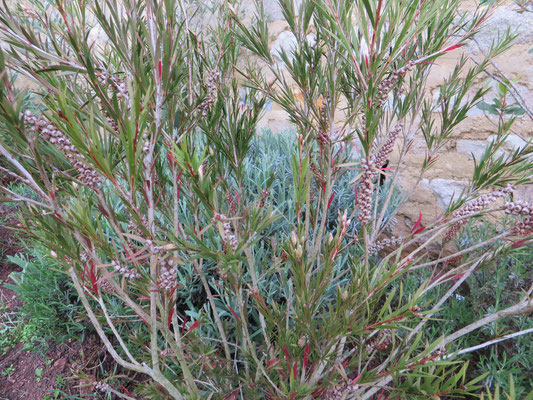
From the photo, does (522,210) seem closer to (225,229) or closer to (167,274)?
(225,229)

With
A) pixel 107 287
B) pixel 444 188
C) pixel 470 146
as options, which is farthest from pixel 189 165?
pixel 470 146

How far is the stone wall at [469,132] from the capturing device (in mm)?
1794

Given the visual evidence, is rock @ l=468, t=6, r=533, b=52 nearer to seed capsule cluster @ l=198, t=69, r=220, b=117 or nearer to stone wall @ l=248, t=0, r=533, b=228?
stone wall @ l=248, t=0, r=533, b=228

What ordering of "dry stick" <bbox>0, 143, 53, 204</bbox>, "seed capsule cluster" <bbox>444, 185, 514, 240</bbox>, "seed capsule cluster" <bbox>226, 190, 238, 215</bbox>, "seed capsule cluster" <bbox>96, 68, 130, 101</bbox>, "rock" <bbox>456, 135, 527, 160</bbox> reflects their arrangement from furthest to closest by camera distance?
1. "rock" <bbox>456, 135, 527, 160</bbox>
2. "seed capsule cluster" <bbox>226, 190, 238, 215</bbox>
3. "seed capsule cluster" <bbox>444, 185, 514, 240</bbox>
4. "seed capsule cluster" <bbox>96, 68, 130, 101</bbox>
5. "dry stick" <bbox>0, 143, 53, 204</bbox>

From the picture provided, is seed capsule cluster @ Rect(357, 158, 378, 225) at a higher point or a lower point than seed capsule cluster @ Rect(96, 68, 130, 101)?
lower

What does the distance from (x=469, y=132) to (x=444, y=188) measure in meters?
0.36

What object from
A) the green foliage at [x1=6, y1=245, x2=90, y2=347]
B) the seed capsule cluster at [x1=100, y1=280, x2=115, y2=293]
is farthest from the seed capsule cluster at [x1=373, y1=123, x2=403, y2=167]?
the green foliage at [x1=6, y1=245, x2=90, y2=347]

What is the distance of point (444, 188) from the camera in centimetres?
198

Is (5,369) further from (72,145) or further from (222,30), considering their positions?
(222,30)

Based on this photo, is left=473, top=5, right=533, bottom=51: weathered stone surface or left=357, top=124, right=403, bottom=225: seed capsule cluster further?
left=473, top=5, right=533, bottom=51: weathered stone surface

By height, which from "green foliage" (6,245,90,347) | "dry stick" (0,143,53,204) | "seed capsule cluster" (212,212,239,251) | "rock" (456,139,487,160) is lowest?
"green foliage" (6,245,90,347)

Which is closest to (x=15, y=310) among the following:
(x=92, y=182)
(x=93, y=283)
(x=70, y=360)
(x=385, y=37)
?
(x=70, y=360)

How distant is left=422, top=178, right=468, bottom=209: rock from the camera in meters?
1.94

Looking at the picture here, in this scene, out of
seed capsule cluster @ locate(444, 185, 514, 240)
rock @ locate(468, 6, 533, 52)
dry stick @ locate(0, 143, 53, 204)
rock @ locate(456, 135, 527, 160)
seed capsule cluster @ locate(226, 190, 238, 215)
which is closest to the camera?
dry stick @ locate(0, 143, 53, 204)
